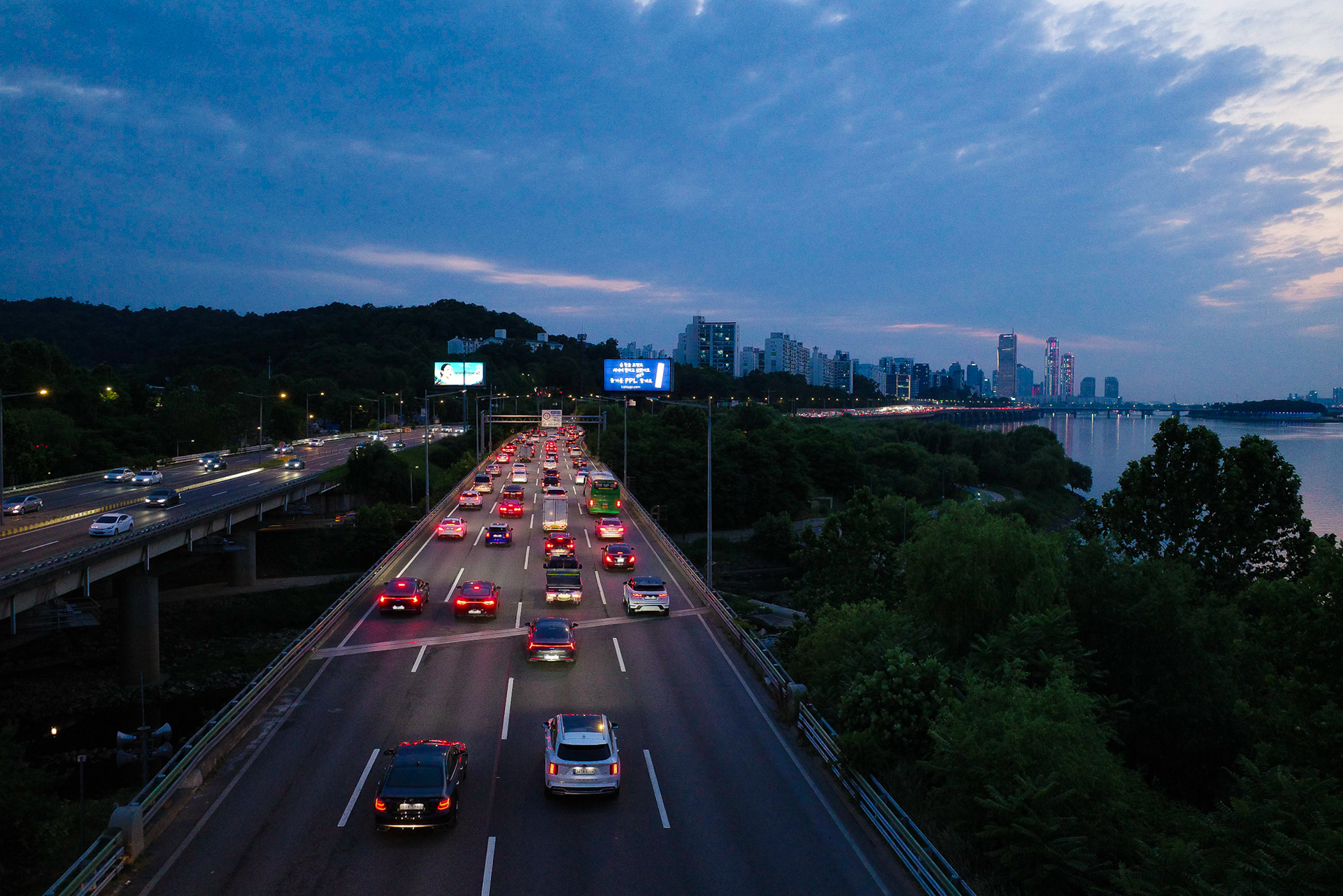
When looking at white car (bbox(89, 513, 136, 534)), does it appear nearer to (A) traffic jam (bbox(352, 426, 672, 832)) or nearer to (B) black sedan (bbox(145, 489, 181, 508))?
(B) black sedan (bbox(145, 489, 181, 508))

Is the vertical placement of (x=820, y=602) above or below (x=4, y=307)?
below

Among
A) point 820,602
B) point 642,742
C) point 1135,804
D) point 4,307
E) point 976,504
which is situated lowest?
point 820,602

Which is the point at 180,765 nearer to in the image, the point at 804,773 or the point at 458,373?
the point at 804,773

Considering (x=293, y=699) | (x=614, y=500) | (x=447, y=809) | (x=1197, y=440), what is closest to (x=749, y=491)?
(x=614, y=500)

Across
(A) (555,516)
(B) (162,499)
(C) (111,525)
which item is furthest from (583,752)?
(B) (162,499)

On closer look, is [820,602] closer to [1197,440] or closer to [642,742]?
[1197,440]

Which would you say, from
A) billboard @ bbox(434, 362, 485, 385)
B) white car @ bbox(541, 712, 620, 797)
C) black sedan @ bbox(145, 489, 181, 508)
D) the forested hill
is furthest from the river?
the forested hill
